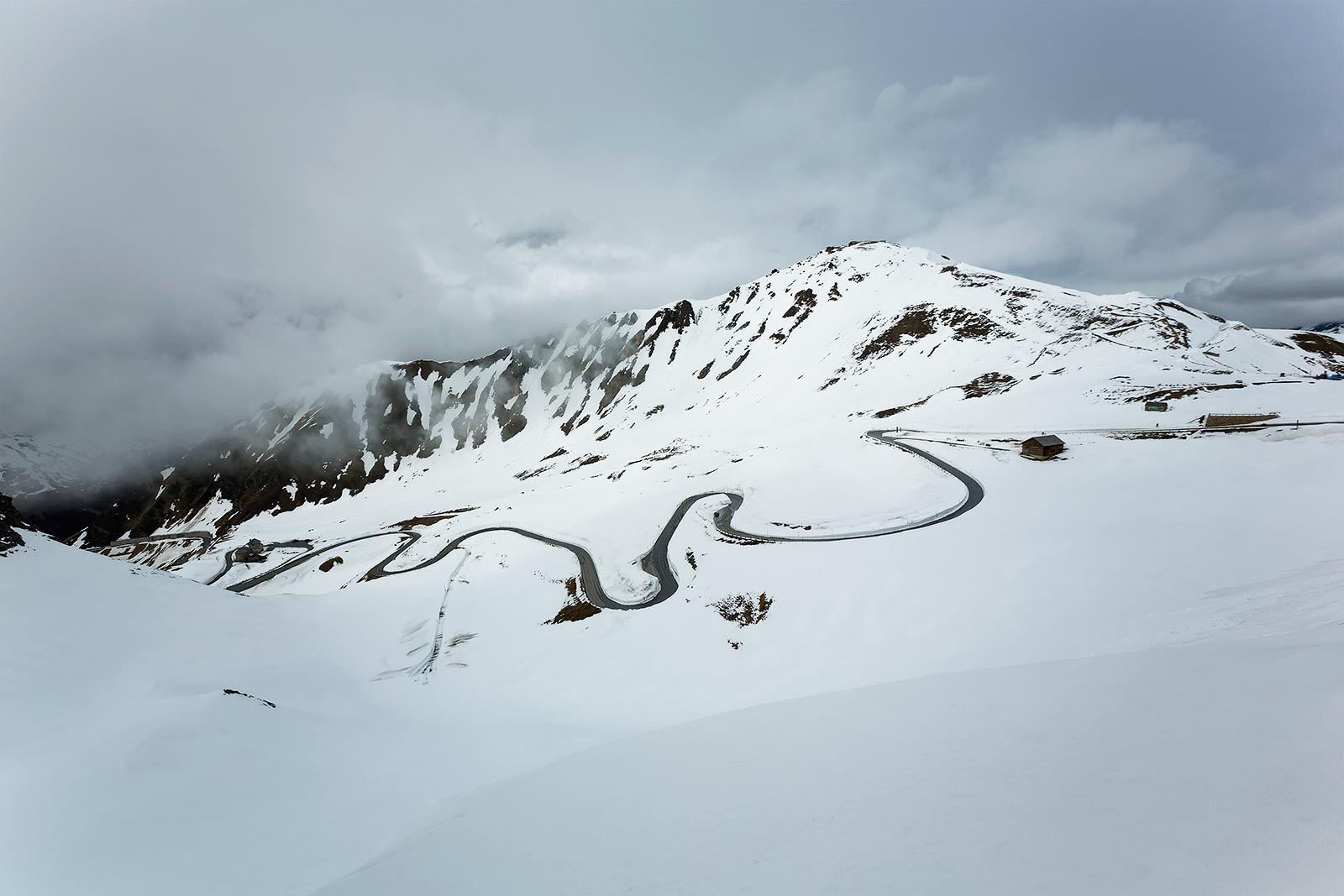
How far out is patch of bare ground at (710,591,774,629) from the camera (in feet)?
84.3

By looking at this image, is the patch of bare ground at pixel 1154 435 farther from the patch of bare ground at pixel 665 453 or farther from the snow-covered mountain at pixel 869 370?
the patch of bare ground at pixel 665 453

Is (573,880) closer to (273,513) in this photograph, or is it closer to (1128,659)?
(1128,659)

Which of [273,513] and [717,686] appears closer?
[717,686]

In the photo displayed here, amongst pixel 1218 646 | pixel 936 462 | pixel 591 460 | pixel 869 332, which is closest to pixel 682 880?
pixel 1218 646

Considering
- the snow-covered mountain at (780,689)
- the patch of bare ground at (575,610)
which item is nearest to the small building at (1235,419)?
the snow-covered mountain at (780,689)

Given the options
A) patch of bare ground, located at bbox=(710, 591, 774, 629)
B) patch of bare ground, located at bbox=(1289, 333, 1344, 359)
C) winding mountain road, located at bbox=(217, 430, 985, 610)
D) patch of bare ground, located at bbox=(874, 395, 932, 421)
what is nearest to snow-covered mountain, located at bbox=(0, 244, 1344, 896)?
patch of bare ground, located at bbox=(710, 591, 774, 629)

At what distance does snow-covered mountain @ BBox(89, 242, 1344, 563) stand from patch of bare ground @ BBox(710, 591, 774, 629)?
41.9 meters

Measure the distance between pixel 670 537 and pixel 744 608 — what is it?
56.7 feet

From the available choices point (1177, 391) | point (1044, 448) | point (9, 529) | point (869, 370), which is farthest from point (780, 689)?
point (869, 370)

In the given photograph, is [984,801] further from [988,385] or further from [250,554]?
[250,554]

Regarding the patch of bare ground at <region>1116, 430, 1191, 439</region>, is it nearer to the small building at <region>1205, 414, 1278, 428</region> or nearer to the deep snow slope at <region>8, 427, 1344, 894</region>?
the small building at <region>1205, 414, 1278, 428</region>

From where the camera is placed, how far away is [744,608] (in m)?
26.8

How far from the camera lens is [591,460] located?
11969 cm

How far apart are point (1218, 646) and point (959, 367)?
273 ft
